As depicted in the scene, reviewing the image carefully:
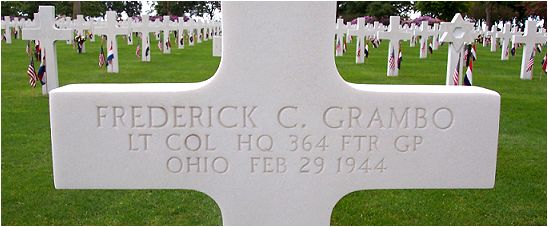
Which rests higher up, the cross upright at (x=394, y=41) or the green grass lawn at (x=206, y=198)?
the cross upright at (x=394, y=41)

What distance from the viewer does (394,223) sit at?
4.60 meters

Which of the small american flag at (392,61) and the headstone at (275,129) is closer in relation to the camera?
the headstone at (275,129)

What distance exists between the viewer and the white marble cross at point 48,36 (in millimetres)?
10578

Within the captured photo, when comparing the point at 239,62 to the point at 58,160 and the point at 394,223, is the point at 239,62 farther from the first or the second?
the point at 394,223

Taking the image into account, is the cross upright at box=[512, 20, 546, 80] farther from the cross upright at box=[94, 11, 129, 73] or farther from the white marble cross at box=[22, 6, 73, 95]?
the white marble cross at box=[22, 6, 73, 95]

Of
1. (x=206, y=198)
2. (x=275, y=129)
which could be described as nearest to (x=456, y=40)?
(x=206, y=198)

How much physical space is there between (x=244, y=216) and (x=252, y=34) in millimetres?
767

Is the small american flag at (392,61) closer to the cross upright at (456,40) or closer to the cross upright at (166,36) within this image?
the cross upright at (456,40)

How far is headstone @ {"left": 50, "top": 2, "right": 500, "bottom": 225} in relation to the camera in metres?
2.29

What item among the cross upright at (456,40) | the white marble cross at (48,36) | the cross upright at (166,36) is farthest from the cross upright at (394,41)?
the cross upright at (166,36)

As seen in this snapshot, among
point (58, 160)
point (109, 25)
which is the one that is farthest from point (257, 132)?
point (109, 25)

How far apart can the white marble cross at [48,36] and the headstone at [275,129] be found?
28.6 ft

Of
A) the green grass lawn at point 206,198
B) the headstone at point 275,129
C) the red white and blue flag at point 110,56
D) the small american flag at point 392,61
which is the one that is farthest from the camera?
the small american flag at point 392,61

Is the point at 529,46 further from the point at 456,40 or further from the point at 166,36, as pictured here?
the point at 166,36
